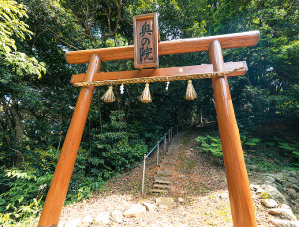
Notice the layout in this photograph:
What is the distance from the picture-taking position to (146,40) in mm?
2391

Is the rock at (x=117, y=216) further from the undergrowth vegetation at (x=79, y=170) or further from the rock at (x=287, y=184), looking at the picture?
the rock at (x=287, y=184)

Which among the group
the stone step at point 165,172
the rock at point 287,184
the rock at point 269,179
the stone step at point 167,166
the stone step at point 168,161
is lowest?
the rock at point 287,184

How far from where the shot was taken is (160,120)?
10.2 metres

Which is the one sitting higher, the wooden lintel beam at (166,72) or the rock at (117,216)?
the wooden lintel beam at (166,72)

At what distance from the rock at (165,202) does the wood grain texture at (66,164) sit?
2.44 meters

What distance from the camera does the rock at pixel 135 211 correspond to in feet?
9.92

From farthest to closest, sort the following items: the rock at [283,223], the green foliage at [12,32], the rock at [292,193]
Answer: the rock at [292,193]
the green foliage at [12,32]
the rock at [283,223]

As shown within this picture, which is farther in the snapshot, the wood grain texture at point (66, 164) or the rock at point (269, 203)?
the rock at point (269, 203)

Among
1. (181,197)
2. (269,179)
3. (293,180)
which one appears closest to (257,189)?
(269,179)

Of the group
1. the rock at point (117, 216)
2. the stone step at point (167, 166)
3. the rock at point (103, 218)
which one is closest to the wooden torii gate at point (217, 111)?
the rock at point (103, 218)

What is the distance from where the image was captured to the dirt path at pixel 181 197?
2.86 meters

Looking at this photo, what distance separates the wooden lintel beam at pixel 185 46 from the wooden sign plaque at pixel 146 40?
23cm

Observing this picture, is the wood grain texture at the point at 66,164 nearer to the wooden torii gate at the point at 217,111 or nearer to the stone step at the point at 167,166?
the wooden torii gate at the point at 217,111

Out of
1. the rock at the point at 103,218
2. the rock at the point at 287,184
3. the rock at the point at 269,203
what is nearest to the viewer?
the rock at the point at 103,218
